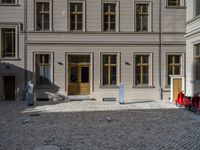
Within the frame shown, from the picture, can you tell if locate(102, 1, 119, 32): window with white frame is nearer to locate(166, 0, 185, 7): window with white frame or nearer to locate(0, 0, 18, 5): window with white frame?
locate(166, 0, 185, 7): window with white frame

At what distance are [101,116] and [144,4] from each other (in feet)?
35.3

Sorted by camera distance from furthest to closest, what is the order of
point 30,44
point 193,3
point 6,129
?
1. point 30,44
2. point 193,3
3. point 6,129

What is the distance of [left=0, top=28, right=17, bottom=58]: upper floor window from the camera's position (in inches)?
708

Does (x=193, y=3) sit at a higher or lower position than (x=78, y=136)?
higher

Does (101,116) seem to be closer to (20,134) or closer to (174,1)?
(20,134)

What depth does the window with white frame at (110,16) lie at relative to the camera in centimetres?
1838

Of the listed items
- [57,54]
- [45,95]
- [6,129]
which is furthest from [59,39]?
[6,129]

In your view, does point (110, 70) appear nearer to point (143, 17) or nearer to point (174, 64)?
point (143, 17)

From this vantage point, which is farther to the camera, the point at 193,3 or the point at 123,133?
the point at 193,3

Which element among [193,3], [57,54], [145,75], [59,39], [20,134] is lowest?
[20,134]

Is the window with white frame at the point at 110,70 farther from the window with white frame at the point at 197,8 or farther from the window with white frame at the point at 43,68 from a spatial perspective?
the window with white frame at the point at 197,8

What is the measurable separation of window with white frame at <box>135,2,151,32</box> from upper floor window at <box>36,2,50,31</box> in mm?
6739

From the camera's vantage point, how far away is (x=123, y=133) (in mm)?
8391

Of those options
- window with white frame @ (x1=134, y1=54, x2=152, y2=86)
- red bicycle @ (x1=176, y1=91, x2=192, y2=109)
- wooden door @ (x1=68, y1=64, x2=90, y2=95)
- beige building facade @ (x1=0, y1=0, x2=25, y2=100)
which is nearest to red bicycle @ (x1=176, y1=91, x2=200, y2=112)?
red bicycle @ (x1=176, y1=91, x2=192, y2=109)
